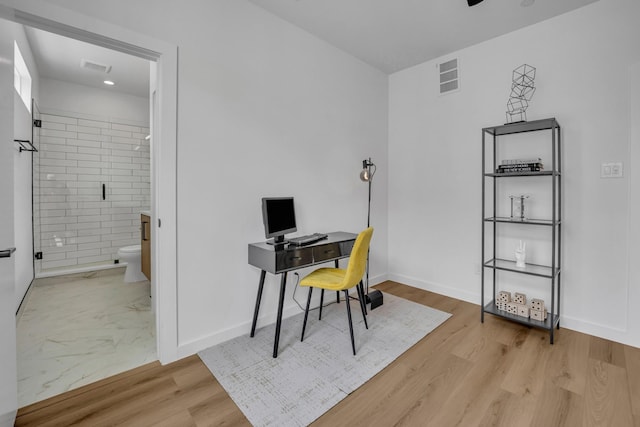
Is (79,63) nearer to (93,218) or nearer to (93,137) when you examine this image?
(93,137)

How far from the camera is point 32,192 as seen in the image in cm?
391

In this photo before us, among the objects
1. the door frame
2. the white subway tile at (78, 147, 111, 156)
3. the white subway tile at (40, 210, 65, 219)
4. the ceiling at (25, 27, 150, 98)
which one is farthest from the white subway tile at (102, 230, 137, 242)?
the door frame

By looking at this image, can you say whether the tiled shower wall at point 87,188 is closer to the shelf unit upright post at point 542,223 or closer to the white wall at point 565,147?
the white wall at point 565,147

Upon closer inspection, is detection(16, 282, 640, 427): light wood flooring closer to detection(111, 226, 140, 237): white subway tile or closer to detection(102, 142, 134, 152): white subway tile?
detection(111, 226, 140, 237): white subway tile

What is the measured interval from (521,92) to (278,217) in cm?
253

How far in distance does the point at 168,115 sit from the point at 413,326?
2.54 metres

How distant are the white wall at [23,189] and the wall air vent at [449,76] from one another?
166 inches

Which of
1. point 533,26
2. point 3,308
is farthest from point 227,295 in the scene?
point 533,26

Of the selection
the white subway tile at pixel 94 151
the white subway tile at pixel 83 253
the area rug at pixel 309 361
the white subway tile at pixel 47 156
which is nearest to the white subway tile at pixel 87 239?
the white subway tile at pixel 83 253

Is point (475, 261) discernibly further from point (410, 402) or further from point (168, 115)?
point (168, 115)

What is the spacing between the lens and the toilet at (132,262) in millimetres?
3842

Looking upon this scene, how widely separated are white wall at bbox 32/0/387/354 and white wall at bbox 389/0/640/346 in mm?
1137

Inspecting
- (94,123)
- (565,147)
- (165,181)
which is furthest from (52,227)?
(565,147)

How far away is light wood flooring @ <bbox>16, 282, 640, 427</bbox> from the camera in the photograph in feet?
5.06
